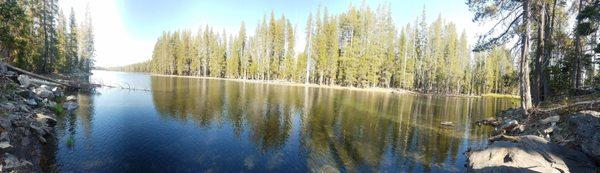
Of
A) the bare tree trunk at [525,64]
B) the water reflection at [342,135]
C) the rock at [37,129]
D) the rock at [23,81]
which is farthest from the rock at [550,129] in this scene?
the rock at [23,81]

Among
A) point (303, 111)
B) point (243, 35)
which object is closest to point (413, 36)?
point (243, 35)

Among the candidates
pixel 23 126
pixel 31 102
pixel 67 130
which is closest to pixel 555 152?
pixel 23 126

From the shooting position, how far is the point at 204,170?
489 inches

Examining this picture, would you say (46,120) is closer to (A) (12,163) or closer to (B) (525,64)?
(A) (12,163)

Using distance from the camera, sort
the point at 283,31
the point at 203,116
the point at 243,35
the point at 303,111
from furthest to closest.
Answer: the point at 243,35, the point at 283,31, the point at 303,111, the point at 203,116

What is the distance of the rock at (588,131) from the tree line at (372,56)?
2271 inches

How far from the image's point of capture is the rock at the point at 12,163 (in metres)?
10.1

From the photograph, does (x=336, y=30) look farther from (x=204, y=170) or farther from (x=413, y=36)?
(x=204, y=170)

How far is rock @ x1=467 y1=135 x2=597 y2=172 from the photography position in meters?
10.1

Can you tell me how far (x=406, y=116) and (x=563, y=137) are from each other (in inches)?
654

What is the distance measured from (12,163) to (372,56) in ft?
220

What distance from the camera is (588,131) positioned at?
11.6 metres

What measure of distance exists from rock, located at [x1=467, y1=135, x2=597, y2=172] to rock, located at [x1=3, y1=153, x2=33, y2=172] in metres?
16.8

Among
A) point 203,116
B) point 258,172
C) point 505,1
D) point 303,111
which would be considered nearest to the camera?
point 258,172
